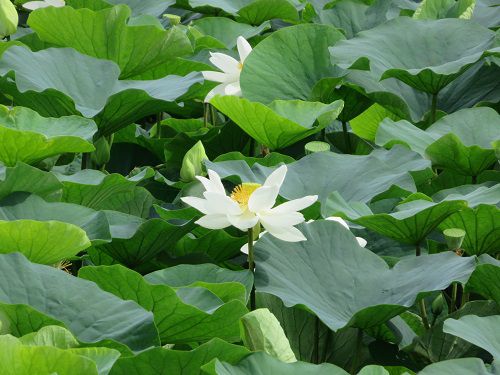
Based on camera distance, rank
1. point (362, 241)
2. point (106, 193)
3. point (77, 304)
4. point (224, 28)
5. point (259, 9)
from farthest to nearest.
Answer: point (259, 9) < point (224, 28) < point (106, 193) < point (362, 241) < point (77, 304)

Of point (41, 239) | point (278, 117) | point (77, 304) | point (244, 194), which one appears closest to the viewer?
point (77, 304)

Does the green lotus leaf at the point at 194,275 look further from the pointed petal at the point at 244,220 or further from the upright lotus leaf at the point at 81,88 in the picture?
the upright lotus leaf at the point at 81,88

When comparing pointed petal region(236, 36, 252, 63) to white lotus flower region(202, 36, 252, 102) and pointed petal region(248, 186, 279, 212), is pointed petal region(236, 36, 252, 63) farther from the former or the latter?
pointed petal region(248, 186, 279, 212)

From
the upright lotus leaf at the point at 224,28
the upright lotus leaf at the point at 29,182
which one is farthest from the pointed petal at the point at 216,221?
the upright lotus leaf at the point at 224,28

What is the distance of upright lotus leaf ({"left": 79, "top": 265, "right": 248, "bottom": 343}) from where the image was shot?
146 cm

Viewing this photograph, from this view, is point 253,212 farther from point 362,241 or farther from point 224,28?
point 224,28

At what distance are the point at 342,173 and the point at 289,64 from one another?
0.50 m

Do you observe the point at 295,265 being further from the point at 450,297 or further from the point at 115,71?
the point at 115,71

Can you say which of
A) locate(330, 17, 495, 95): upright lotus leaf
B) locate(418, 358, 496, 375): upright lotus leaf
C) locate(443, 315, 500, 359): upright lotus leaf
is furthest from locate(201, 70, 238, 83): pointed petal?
locate(418, 358, 496, 375): upright lotus leaf

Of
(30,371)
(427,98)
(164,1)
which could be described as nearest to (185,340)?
(30,371)

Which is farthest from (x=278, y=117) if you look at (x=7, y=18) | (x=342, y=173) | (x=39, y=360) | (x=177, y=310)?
(x=39, y=360)

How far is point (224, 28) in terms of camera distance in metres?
2.92

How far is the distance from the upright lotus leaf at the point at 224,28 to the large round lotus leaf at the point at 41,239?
1344 mm

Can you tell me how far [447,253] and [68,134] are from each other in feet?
2.45
